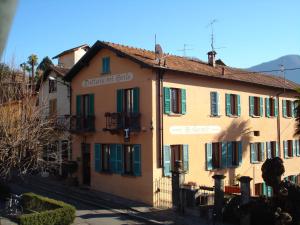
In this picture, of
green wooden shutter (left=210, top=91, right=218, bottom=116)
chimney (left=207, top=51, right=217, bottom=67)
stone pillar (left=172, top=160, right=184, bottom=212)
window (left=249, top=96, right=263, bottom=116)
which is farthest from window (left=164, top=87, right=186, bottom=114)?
window (left=249, top=96, right=263, bottom=116)

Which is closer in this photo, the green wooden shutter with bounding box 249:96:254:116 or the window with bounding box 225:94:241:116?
the window with bounding box 225:94:241:116

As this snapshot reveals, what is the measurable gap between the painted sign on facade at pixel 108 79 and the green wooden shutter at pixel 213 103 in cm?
506

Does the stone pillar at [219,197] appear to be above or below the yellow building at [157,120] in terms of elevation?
below

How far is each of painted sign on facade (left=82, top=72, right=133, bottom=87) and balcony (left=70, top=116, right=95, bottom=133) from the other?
6.66 ft

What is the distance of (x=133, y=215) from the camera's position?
56.4 ft

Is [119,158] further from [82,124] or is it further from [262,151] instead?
[262,151]

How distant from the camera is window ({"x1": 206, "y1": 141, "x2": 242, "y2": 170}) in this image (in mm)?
22031

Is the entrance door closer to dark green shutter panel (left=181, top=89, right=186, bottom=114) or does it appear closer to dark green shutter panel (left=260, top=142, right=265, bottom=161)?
dark green shutter panel (left=181, top=89, right=186, bottom=114)

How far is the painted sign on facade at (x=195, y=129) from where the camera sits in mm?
Answer: 20272

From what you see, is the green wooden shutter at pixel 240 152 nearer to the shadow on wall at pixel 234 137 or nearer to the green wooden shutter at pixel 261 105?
the shadow on wall at pixel 234 137

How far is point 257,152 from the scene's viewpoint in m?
26.3

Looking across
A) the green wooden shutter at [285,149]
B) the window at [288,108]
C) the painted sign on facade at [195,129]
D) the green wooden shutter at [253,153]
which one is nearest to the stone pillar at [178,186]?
the painted sign on facade at [195,129]

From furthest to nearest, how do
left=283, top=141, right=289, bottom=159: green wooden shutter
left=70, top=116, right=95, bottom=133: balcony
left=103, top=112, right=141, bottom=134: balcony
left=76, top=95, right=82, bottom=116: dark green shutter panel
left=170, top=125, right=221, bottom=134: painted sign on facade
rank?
left=283, top=141, right=289, bottom=159: green wooden shutter → left=76, top=95, right=82, bottom=116: dark green shutter panel → left=70, top=116, right=95, bottom=133: balcony → left=170, top=125, right=221, bottom=134: painted sign on facade → left=103, top=112, right=141, bottom=134: balcony

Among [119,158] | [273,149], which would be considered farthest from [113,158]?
[273,149]
